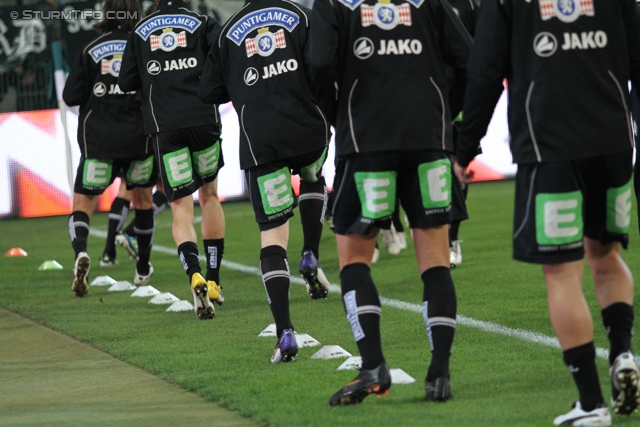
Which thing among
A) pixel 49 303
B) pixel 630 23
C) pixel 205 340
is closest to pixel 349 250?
pixel 630 23

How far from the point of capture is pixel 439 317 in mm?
4426

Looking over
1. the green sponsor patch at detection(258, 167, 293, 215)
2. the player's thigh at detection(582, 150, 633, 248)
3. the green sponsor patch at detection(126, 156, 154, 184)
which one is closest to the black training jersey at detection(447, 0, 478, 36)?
the green sponsor patch at detection(126, 156, 154, 184)

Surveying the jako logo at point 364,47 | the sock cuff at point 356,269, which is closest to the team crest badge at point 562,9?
the jako logo at point 364,47

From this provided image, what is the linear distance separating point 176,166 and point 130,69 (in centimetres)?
74

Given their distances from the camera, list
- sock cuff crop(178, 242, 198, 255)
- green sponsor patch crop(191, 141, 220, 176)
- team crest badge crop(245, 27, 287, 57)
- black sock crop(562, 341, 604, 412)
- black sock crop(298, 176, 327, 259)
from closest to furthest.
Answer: black sock crop(562, 341, 604, 412)
team crest badge crop(245, 27, 287, 57)
black sock crop(298, 176, 327, 259)
sock cuff crop(178, 242, 198, 255)
green sponsor patch crop(191, 141, 220, 176)

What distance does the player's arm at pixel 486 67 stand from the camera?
3963 millimetres

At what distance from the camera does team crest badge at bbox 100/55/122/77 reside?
8.27m

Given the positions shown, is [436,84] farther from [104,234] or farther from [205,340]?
[104,234]

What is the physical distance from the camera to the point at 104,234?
13789 mm

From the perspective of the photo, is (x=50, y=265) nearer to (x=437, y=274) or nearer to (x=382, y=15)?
(x=437, y=274)

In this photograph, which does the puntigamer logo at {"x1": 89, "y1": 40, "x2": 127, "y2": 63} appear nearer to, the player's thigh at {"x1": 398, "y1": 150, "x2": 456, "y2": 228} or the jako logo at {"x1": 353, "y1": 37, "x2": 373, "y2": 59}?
the jako logo at {"x1": 353, "y1": 37, "x2": 373, "y2": 59}

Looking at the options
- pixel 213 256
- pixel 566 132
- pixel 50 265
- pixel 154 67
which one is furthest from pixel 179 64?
pixel 50 265

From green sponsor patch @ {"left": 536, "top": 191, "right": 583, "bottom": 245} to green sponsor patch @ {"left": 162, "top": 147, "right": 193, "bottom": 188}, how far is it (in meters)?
3.78

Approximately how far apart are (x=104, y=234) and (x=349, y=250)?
9683 mm
